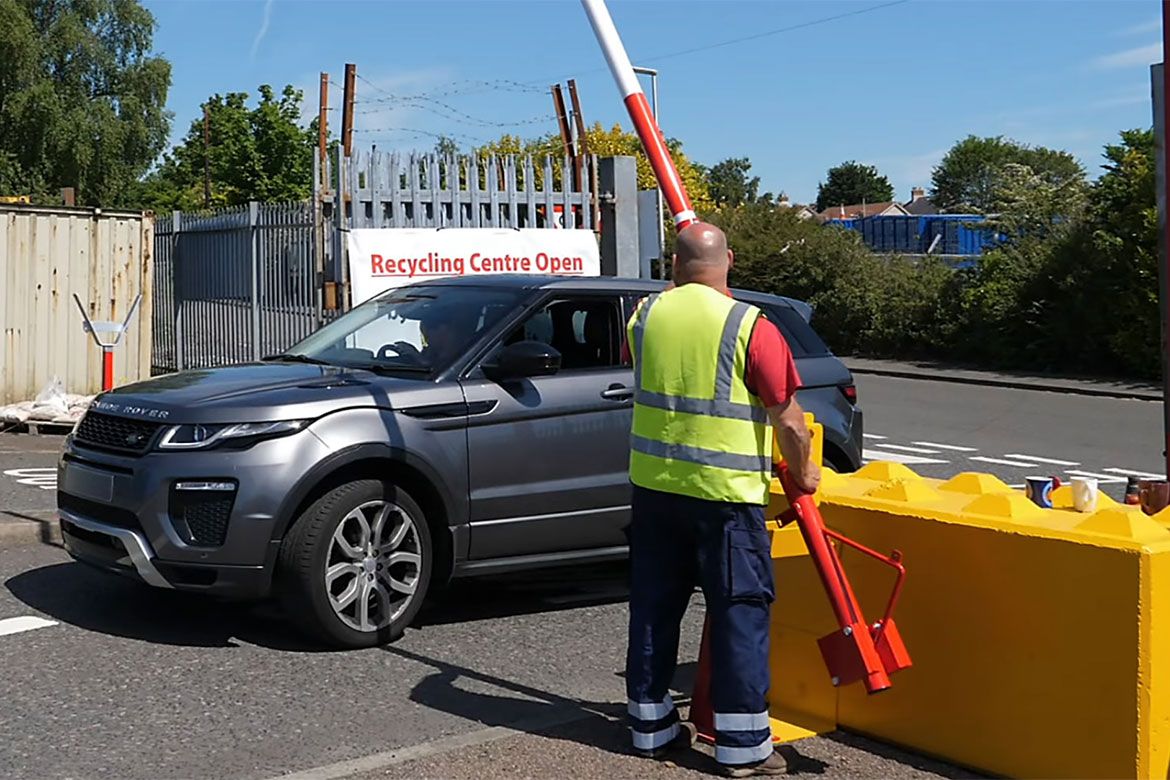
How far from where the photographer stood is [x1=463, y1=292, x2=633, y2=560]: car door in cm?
726

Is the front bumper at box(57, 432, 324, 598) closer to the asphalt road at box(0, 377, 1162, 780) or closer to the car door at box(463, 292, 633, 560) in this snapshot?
the asphalt road at box(0, 377, 1162, 780)

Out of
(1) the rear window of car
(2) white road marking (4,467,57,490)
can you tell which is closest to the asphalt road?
(1) the rear window of car

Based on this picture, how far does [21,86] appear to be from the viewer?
53.3 meters

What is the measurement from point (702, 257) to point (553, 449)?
8.42 feet

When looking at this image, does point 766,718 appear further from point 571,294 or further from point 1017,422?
point 1017,422

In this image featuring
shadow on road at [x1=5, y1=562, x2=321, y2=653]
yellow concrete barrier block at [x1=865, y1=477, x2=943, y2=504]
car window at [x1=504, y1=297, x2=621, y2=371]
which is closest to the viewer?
yellow concrete barrier block at [x1=865, y1=477, x2=943, y2=504]

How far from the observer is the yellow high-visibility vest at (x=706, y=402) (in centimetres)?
497

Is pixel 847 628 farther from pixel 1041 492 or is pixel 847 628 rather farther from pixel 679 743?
pixel 1041 492

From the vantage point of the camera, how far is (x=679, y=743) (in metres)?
5.26

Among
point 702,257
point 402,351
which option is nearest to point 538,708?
point 702,257

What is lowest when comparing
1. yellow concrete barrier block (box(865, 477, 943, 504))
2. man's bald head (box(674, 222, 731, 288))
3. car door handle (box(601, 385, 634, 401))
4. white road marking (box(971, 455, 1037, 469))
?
white road marking (box(971, 455, 1037, 469))

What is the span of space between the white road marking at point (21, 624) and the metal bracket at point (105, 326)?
746 centimetres

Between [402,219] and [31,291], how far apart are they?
4.14 metres

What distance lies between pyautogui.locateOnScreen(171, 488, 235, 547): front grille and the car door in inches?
47.1
